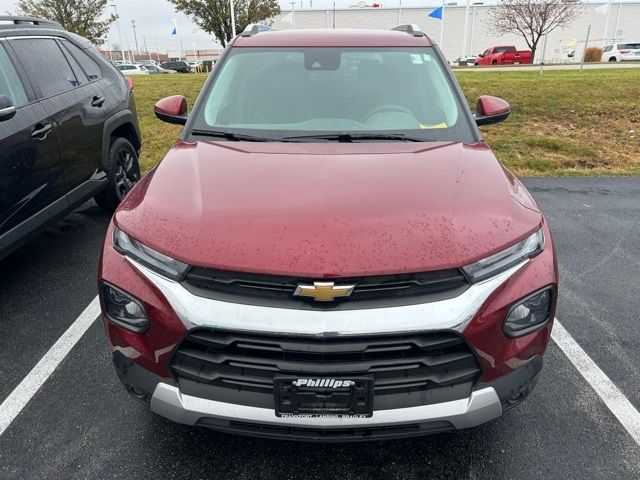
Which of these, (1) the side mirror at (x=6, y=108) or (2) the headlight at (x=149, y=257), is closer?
(2) the headlight at (x=149, y=257)

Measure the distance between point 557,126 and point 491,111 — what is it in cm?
665

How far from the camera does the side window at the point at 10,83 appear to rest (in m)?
3.51

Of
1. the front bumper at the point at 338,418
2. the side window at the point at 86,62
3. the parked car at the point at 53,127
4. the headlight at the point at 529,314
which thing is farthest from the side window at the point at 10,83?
the headlight at the point at 529,314

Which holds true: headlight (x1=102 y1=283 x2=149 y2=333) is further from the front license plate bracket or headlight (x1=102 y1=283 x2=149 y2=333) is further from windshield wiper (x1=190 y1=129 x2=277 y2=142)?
windshield wiper (x1=190 y1=129 x2=277 y2=142)

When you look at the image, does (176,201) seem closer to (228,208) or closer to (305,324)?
(228,208)

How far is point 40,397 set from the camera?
265 centimetres

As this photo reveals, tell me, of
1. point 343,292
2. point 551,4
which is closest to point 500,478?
point 343,292

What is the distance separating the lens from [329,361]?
69.7 inches

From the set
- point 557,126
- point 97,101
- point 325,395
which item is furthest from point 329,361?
point 557,126

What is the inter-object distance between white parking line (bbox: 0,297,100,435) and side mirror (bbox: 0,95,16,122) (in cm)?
133

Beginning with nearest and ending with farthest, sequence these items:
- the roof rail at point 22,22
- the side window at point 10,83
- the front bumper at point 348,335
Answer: the front bumper at point 348,335 → the side window at point 10,83 → the roof rail at point 22,22

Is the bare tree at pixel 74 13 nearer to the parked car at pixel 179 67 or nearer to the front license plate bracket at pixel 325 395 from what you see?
the parked car at pixel 179 67

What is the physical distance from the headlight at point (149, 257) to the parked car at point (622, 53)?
126ft

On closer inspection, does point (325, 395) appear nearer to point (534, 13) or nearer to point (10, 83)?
point (10, 83)
